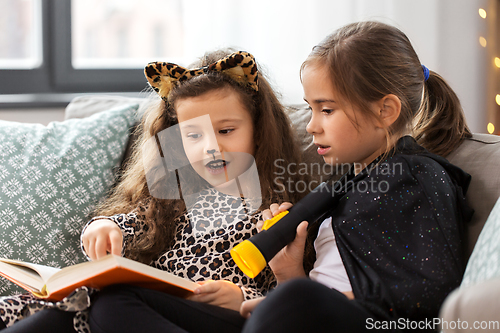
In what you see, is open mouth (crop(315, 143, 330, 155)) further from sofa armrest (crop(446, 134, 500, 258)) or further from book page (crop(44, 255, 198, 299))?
book page (crop(44, 255, 198, 299))

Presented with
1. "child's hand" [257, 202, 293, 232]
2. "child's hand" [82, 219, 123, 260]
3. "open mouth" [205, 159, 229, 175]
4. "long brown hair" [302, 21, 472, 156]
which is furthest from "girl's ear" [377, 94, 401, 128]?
"child's hand" [82, 219, 123, 260]

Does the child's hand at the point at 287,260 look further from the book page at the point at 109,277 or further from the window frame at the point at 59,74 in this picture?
the window frame at the point at 59,74

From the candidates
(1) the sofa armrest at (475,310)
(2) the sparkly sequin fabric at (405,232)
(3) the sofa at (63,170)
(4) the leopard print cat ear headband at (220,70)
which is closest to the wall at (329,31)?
(3) the sofa at (63,170)

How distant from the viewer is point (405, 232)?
72cm

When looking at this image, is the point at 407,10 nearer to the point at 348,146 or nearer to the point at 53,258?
the point at 348,146

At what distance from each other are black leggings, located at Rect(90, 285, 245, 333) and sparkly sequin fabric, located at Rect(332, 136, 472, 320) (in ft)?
0.82

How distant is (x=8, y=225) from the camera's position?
3.30ft

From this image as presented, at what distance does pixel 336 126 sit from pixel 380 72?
0.46 ft

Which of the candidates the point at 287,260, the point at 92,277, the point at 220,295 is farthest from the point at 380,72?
the point at 92,277

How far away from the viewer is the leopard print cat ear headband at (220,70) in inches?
39.1

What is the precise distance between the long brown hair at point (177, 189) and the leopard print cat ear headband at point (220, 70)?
0.02 meters

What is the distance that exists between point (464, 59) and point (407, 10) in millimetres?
328

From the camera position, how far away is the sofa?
39.4 inches

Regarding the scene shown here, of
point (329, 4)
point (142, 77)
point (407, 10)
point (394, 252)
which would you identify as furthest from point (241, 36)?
point (394, 252)
